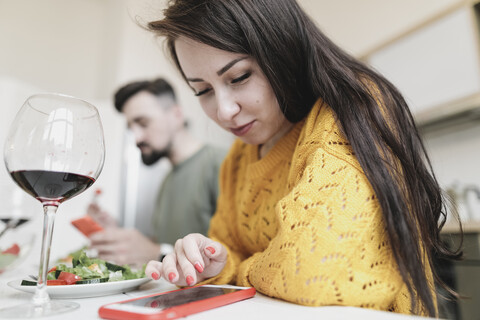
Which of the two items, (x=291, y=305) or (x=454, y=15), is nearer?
(x=291, y=305)

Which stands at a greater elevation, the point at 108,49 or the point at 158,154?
the point at 108,49

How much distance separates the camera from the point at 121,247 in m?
1.39

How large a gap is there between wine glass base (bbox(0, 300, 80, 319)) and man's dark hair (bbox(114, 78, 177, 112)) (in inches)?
73.4

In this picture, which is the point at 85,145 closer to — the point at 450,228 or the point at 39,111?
the point at 39,111

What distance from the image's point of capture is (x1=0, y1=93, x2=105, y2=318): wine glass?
1.54 ft

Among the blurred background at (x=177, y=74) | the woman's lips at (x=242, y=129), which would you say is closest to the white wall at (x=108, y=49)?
the blurred background at (x=177, y=74)

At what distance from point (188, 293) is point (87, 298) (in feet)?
0.65

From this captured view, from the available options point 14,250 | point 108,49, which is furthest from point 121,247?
point 108,49

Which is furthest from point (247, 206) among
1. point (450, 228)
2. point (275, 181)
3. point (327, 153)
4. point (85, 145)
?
point (450, 228)

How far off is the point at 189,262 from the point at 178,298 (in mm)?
152

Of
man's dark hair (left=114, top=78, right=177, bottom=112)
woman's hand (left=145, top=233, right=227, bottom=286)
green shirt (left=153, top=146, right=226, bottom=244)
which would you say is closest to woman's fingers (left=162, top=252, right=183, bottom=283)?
woman's hand (left=145, top=233, right=227, bottom=286)

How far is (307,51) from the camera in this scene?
749 millimetres

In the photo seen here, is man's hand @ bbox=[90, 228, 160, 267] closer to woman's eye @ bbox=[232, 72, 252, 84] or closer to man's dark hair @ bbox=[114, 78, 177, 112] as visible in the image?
woman's eye @ bbox=[232, 72, 252, 84]

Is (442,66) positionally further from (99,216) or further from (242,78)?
(99,216)
